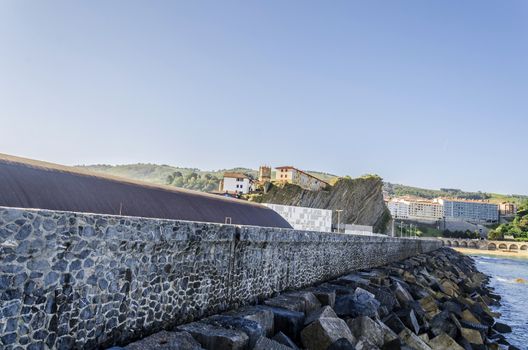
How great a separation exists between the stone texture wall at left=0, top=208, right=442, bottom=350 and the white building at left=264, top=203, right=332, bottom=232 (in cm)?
3112

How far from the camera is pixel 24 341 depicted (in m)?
4.73

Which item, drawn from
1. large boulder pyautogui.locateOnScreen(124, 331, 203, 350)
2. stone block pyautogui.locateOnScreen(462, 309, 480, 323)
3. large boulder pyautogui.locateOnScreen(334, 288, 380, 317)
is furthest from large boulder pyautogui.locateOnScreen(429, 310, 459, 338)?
large boulder pyautogui.locateOnScreen(124, 331, 203, 350)

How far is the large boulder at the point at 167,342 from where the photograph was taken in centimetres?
584

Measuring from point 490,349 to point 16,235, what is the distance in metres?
13.9

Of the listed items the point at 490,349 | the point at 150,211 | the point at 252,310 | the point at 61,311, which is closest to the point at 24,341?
the point at 61,311

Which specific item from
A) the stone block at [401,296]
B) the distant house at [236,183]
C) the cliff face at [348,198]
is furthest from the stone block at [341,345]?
the distant house at [236,183]

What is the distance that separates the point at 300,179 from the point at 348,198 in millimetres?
12182

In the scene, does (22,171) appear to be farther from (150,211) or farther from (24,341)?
(24,341)

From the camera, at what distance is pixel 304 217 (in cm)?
4434

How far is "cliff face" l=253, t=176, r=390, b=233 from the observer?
262ft

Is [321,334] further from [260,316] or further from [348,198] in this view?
[348,198]

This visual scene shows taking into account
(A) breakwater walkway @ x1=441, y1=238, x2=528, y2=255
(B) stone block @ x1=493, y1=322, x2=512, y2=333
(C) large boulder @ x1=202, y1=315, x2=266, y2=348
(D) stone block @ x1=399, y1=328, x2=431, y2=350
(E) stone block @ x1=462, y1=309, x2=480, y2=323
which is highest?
(C) large boulder @ x1=202, y1=315, x2=266, y2=348

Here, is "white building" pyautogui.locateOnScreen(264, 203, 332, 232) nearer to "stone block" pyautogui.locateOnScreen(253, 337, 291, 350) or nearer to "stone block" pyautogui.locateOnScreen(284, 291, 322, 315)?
"stone block" pyautogui.locateOnScreen(284, 291, 322, 315)

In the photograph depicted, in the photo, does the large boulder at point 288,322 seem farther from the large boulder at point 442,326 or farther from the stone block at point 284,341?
the large boulder at point 442,326
